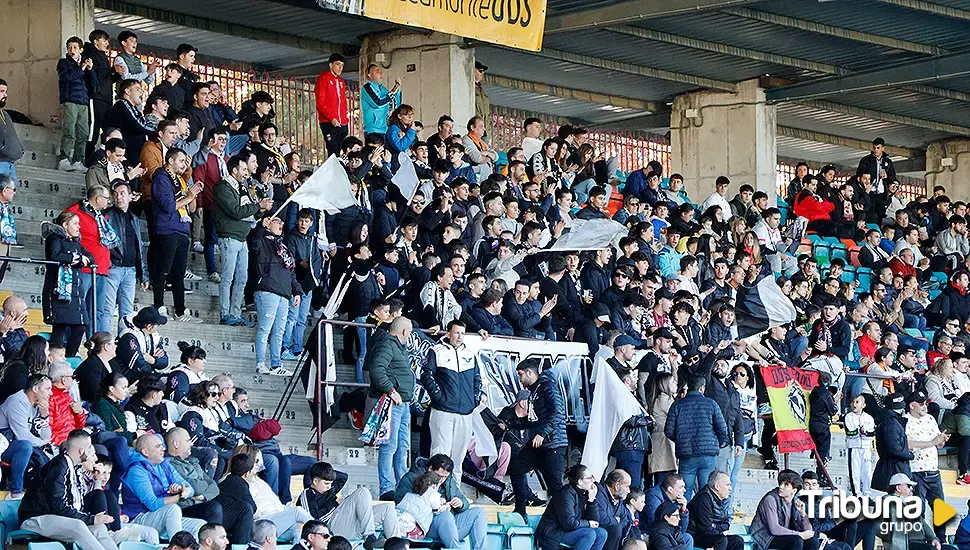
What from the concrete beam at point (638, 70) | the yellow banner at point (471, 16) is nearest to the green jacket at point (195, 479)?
the yellow banner at point (471, 16)

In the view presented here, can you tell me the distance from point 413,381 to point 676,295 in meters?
4.04

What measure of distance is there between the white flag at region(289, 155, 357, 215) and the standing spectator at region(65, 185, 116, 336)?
218 cm

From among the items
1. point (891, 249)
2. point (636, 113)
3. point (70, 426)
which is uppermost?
point (636, 113)

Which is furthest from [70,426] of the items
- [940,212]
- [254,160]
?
[940,212]

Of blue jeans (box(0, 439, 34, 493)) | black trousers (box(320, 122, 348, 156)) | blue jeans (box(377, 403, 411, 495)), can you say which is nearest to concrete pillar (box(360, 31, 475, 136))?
black trousers (box(320, 122, 348, 156))

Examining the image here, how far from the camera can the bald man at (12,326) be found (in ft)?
39.2

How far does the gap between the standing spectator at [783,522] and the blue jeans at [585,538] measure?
207cm

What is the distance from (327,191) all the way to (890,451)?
230 inches

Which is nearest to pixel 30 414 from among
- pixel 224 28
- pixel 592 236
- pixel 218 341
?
pixel 218 341

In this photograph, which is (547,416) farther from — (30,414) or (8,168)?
(8,168)

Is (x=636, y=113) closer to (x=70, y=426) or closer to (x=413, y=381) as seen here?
(x=413, y=381)

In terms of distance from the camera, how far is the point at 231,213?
14.8 m

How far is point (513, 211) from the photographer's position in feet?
56.5

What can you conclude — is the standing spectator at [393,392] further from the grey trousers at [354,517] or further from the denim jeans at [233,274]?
the denim jeans at [233,274]
